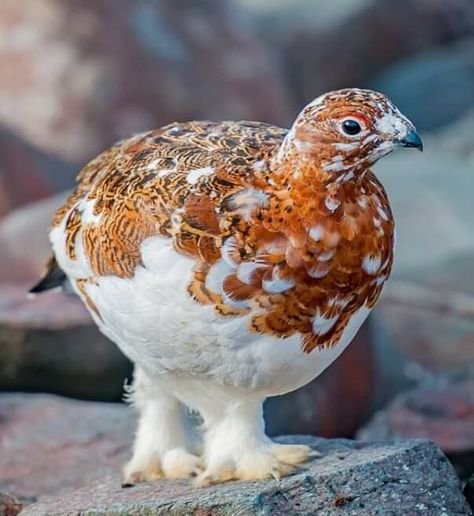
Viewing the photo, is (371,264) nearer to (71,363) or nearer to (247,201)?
→ (247,201)

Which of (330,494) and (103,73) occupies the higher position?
(103,73)

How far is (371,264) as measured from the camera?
3779 millimetres

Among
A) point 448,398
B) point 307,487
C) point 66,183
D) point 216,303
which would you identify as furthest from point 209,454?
point 66,183

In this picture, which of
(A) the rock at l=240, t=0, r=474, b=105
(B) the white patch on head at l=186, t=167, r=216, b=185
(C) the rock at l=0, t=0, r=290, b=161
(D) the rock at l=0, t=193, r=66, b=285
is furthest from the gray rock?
(A) the rock at l=240, t=0, r=474, b=105

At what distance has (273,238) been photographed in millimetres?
3707

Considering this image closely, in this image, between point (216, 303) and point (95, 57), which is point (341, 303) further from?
point (95, 57)

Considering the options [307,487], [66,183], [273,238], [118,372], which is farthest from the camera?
[66,183]

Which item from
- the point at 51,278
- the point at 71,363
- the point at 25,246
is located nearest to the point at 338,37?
the point at 25,246

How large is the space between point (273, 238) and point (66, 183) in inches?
240

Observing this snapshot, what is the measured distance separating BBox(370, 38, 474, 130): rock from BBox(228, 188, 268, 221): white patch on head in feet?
31.1

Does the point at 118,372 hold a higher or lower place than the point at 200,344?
lower

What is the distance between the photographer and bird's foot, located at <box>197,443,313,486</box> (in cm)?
411

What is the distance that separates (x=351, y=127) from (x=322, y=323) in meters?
0.55

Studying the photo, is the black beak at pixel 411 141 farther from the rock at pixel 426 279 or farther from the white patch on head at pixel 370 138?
the rock at pixel 426 279
